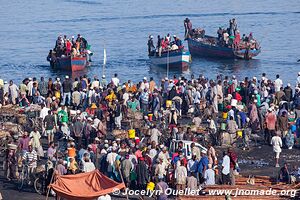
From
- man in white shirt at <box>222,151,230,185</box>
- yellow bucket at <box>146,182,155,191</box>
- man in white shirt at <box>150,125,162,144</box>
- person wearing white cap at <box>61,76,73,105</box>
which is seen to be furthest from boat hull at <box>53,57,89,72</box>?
man in white shirt at <box>222,151,230,185</box>

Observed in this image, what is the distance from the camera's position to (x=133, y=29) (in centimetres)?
9481

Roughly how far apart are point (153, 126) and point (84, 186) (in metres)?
7.50

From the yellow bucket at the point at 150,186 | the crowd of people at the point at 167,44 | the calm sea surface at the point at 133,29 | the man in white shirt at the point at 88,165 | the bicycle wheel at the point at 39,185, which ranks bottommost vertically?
the calm sea surface at the point at 133,29

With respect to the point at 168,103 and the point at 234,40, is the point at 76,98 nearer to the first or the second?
the point at 168,103

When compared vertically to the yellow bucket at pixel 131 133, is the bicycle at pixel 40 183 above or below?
below

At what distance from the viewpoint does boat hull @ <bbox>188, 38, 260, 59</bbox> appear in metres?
65.4

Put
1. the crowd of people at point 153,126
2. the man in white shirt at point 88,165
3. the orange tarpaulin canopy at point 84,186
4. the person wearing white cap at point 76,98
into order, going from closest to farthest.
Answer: the orange tarpaulin canopy at point 84,186 → the man in white shirt at point 88,165 → the crowd of people at point 153,126 → the person wearing white cap at point 76,98

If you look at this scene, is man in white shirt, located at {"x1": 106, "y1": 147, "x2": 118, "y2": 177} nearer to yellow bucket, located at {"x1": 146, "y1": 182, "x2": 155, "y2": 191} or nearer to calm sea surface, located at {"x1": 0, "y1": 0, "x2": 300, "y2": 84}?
yellow bucket, located at {"x1": 146, "y1": 182, "x2": 155, "y2": 191}

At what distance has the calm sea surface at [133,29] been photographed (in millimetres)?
68875

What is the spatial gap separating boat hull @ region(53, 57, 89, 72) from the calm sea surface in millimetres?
2711

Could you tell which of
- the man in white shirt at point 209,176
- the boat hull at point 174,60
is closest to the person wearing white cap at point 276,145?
the man in white shirt at point 209,176

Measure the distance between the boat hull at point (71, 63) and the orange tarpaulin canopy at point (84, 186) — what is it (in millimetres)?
34142

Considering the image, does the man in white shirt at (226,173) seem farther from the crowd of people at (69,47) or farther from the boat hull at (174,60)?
the boat hull at (174,60)

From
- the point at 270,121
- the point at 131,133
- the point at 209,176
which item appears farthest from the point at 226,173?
the point at 131,133
